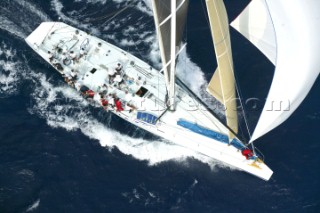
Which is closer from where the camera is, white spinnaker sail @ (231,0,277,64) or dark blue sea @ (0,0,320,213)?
white spinnaker sail @ (231,0,277,64)

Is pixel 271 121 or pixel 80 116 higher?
pixel 271 121

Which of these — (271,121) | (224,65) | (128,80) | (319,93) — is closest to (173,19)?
(224,65)

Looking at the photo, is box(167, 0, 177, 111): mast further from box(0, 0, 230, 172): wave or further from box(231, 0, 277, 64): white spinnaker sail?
box(231, 0, 277, 64): white spinnaker sail

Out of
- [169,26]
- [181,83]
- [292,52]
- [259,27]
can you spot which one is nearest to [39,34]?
[181,83]

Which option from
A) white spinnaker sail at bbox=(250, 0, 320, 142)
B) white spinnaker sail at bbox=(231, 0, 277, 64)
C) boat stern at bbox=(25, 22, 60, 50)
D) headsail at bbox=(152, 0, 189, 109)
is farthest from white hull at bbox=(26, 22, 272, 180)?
white spinnaker sail at bbox=(250, 0, 320, 142)

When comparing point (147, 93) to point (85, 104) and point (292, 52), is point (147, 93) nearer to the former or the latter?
point (85, 104)

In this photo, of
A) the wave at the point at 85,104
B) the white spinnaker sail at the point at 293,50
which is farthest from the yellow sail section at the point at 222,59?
the wave at the point at 85,104

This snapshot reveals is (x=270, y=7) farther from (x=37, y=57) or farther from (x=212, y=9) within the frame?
(x=37, y=57)
